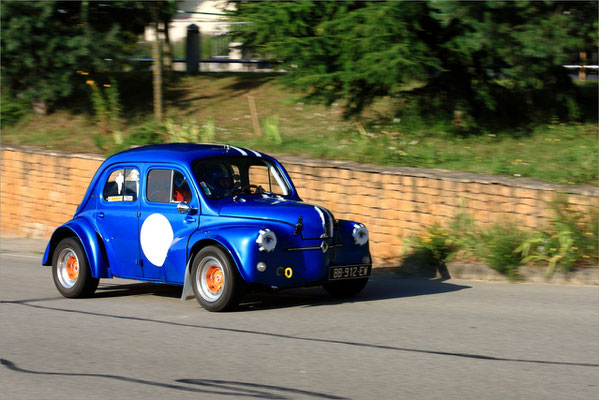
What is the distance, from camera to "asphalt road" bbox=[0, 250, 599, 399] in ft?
Result: 18.8

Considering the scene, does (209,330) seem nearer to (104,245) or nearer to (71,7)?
(104,245)

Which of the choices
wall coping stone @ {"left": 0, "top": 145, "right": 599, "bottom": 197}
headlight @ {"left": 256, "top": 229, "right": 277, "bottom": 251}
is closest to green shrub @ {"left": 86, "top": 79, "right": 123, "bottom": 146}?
wall coping stone @ {"left": 0, "top": 145, "right": 599, "bottom": 197}

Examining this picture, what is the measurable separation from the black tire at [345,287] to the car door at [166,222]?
5.69 ft

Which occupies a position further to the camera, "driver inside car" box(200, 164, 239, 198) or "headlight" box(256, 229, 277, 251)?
"driver inside car" box(200, 164, 239, 198)

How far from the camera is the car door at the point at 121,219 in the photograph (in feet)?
30.9

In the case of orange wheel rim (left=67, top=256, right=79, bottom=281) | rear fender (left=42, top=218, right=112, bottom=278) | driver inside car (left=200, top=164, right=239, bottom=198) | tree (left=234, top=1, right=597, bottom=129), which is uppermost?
tree (left=234, top=1, right=597, bottom=129)

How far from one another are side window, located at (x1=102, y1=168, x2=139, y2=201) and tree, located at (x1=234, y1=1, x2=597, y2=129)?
21.8 feet

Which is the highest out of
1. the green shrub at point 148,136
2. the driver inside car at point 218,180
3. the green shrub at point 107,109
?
the green shrub at point 107,109

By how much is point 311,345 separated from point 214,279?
1.87 m

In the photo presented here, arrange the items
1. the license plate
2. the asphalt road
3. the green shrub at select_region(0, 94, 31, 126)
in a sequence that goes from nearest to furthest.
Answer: the asphalt road
the license plate
the green shrub at select_region(0, 94, 31, 126)

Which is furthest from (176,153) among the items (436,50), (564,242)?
(436,50)

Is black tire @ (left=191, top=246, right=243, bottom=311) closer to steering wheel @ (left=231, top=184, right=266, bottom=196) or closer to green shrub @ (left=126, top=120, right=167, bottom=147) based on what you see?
steering wheel @ (left=231, top=184, right=266, bottom=196)

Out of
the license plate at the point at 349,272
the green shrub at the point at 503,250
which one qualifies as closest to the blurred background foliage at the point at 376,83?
the green shrub at the point at 503,250

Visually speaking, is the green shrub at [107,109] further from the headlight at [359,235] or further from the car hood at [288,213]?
the headlight at [359,235]
